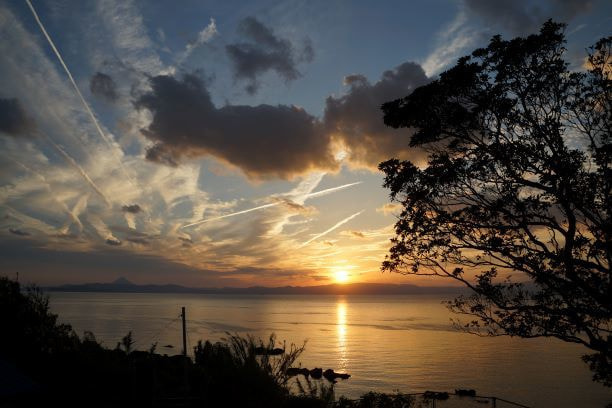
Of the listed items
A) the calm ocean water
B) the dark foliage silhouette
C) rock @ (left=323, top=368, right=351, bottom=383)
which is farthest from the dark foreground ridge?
rock @ (left=323, top=368, right=351, bottom=383)

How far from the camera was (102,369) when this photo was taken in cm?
2319

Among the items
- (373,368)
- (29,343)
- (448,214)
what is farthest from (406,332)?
(448,214)

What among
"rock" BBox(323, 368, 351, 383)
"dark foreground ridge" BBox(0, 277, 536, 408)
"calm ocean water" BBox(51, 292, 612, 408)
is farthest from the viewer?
"rock" BBox(323, 368, 351, 383)

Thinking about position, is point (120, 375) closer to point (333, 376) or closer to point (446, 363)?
point (333, 376)

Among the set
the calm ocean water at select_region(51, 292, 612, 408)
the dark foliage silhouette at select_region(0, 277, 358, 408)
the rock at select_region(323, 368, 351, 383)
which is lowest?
the calm ocean water at select_region(51, 292, 612, 408)

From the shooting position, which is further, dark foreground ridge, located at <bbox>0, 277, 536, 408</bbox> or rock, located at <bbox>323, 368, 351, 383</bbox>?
rock, located at <bbox>323, 368, 351, 383</bbox>

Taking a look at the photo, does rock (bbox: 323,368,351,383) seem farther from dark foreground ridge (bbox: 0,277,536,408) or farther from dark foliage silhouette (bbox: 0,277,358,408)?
dark foreground ridge (bbox: 0,277,536,408)

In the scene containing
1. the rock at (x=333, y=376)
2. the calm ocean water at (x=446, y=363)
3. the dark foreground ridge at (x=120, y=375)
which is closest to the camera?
the dark foreground ridge at (x=120, y=375)

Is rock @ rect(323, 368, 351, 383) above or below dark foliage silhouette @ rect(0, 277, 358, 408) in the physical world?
below

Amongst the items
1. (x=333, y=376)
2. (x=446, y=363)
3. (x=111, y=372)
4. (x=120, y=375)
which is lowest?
(x=446, y=363)

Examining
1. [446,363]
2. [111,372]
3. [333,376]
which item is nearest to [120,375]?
[111,372]

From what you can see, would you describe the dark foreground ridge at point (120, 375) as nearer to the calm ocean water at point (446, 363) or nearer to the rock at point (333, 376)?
the calm ocean water at point (446, 363)

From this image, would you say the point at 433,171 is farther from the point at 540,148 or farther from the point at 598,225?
the point at 598,225

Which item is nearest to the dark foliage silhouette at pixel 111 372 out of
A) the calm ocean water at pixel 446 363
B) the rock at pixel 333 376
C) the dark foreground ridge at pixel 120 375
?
the dark foreground ridge at pixel 120 375
